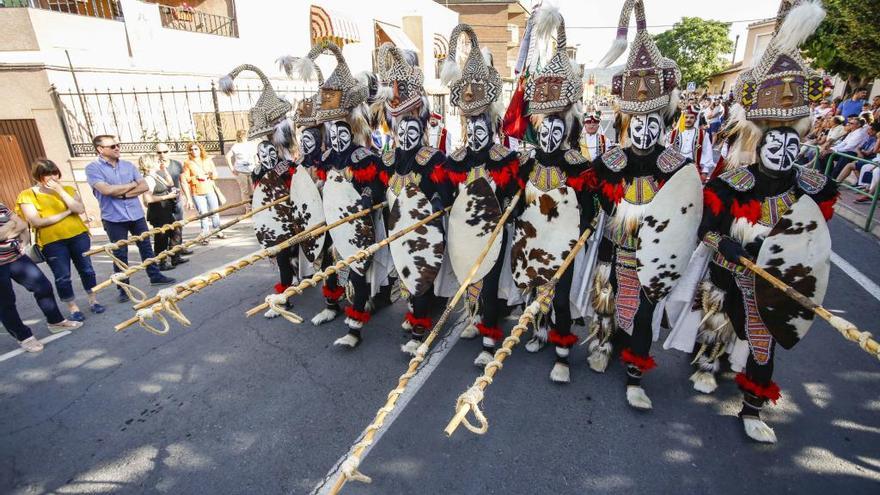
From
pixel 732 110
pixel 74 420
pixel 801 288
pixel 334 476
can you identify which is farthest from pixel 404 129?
pixel 74 420

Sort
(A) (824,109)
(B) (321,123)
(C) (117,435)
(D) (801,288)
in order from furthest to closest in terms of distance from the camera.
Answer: (A) (824,109) < (B) (321,123) < (C) (117,435) < (D) (801,288)

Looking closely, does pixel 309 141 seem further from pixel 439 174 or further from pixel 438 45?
pixel 438 45

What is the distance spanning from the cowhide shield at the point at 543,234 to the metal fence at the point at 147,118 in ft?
20.5

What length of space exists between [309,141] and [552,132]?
2.30m

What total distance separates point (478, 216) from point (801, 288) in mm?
2047

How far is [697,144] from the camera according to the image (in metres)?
7.38

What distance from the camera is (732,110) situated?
289cm

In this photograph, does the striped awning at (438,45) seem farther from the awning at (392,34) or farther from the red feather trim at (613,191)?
the red feather trim at (613,191)

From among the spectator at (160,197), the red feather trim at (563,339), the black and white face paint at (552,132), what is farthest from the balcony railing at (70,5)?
the red feather trim at (563,339)

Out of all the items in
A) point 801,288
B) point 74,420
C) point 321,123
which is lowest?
point 74,420

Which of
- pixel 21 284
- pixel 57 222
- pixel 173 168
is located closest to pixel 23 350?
pixel 21 284

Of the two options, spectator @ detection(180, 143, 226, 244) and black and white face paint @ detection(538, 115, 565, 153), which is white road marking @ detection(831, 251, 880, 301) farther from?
spectator @ detection(180, 143, 226, 244)

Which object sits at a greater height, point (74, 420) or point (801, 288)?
point (801, 288)

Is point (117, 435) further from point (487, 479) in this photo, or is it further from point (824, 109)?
point (824, 109)
